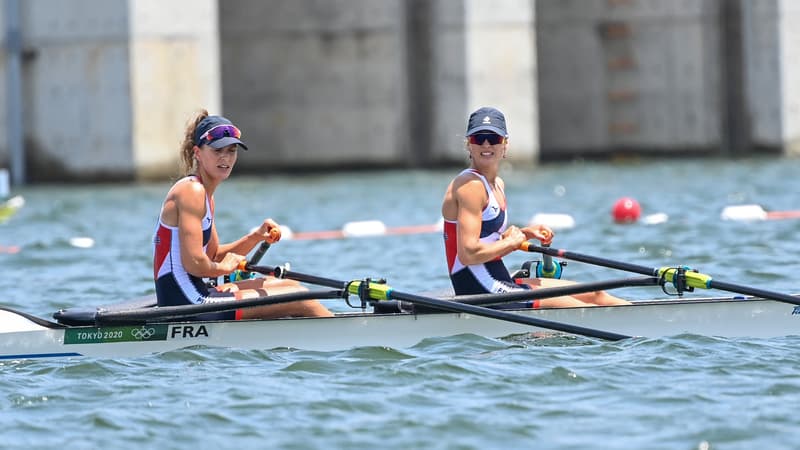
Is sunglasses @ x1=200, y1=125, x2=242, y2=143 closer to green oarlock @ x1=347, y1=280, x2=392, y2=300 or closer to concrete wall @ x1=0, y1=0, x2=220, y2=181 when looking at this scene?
green oarlock @ x1=347, y1=280, x2=392, y2=300

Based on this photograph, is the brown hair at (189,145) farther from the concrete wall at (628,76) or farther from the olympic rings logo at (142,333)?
the concrete wall at (628,76)

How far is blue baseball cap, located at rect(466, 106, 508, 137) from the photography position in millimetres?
7188

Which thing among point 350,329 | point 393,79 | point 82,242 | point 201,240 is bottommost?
point 350,329

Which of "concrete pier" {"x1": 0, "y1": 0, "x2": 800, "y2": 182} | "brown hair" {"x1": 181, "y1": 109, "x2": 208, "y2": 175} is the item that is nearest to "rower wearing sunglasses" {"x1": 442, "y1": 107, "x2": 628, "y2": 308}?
"brown hair" {"x1": 181, "y1": 109, "x2": 208, "y2": 175}

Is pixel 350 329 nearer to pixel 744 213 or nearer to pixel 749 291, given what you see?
pixel 749 291

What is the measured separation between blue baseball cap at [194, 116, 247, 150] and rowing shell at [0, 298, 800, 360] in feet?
3.08

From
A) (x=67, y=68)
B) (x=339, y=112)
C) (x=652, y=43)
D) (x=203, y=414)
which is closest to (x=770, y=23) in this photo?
(x=652, y=43)

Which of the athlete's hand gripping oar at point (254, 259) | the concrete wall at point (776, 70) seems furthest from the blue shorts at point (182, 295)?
the concrete wall at point (776, 70)

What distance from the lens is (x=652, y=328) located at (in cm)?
736

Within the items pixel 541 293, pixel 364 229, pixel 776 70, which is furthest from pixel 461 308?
pixel 776 70

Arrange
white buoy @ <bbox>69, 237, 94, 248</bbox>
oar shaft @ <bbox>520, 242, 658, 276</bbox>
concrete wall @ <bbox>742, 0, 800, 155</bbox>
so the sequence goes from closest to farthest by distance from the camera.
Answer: oar shaft @ <bbox>520, 242, 658, 276</bbox>
white buoy @ <bbox>69, 237, 94, 248</bbox>
concrete wall @ <bbox>742, 0, 800, 155</bbox>

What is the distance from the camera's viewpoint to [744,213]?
13.8m

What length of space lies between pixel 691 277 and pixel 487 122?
4.30ft

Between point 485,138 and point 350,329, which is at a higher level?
point 485,138
